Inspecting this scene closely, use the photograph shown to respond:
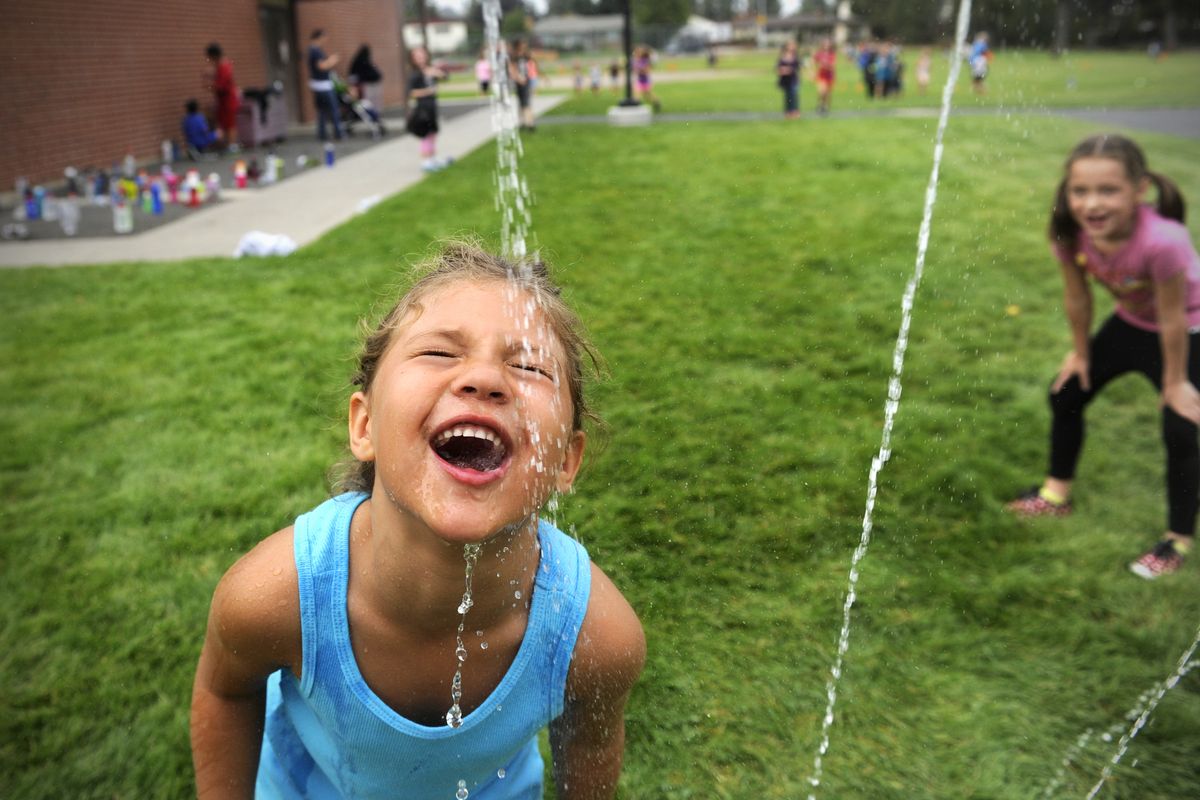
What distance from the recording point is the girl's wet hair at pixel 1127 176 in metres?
3.23

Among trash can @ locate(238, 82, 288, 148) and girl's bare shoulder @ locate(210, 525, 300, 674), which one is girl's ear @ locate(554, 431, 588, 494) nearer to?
girl's bare shoulder @ locate(210, 525, 300, 674)

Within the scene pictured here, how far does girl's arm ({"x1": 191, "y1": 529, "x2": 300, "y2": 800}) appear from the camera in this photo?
1562 millimetres

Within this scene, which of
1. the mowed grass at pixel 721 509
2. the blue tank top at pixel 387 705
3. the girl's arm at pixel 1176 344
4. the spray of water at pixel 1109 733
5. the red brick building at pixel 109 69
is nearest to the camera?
the blue tank top at pixel 387 705

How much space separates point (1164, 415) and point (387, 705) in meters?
3.00

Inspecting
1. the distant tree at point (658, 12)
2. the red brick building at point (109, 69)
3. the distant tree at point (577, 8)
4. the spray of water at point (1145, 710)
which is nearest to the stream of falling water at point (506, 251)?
the spray of water at point (1145, 710)

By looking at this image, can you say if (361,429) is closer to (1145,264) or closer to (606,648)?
(606,648)

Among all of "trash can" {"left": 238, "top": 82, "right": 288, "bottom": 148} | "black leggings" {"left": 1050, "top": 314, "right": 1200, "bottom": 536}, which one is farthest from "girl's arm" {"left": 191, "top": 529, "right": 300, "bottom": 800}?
"trash can" {"left": 238, "top": 82, "right": 288, "bottom": 148}

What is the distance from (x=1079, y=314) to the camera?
11.5 ft

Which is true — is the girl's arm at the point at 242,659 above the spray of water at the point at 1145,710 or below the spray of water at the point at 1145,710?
above

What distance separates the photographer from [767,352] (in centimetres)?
513

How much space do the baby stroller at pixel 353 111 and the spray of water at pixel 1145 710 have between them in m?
16.1

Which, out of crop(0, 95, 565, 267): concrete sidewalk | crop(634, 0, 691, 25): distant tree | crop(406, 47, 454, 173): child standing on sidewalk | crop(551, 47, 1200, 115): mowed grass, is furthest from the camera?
crop(634, 0, 691, 25): distant tree

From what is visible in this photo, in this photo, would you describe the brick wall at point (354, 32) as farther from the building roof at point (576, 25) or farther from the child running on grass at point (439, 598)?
the building roof at point (576, 25)

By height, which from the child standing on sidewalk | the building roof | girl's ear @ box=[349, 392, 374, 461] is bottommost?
girl's ear @ box=[349, 392, 374, 461]
